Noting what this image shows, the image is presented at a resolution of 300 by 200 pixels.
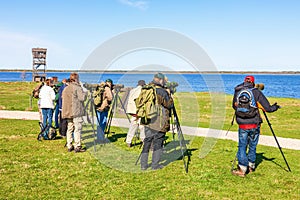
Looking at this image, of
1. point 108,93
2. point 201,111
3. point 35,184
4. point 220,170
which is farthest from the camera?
point 201,111

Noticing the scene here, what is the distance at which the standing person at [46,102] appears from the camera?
1169cm

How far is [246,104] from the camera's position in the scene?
7.62 m

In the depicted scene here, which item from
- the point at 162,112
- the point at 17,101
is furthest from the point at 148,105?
the point at 17,101

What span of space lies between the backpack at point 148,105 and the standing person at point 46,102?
16.1 ft

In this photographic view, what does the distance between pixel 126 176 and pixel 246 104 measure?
10.8 ft

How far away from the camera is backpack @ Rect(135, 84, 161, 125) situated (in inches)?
313

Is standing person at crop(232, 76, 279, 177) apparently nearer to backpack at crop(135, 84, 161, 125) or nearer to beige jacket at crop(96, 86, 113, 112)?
backpack at crop(135, 84, 161, 125)

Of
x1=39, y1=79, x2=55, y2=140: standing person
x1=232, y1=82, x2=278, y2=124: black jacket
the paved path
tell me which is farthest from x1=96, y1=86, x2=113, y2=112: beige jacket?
x1=232, y1=82, x2=278, y2=124: black jacket

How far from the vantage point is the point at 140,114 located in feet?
26.1

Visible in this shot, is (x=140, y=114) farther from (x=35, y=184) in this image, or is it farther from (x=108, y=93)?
(x=108, y=93)

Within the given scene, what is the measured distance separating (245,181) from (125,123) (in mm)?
9932

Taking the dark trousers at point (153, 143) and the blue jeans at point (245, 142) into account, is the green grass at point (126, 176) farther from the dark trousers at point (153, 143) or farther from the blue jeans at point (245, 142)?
the blue jeans at point (245, 142)

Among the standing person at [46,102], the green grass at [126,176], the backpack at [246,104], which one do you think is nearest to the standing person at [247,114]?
the backpack at [246,104]

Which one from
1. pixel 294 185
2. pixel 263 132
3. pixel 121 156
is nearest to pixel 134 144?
pixel 121 156
